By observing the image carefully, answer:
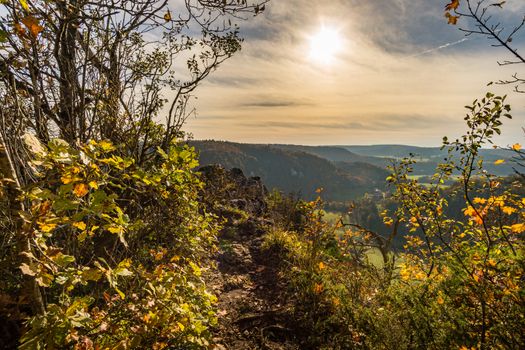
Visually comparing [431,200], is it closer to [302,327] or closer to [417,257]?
[417,257]

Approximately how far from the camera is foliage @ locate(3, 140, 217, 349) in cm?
170

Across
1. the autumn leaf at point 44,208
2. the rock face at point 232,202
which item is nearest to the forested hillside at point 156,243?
the autumn leaf at point 44,208

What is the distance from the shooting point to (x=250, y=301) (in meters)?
6.84

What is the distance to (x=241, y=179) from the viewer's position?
1036 inches

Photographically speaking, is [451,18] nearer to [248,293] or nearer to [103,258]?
[103,258]

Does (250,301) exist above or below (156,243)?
below

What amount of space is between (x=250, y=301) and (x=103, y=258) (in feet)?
15.7

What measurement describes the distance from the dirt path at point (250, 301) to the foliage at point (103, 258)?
0.97 metres

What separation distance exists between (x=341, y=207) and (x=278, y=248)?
185 meters

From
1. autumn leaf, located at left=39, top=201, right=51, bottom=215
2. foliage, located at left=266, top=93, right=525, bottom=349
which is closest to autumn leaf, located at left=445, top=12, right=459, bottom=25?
foliage, located at left=266, top=93, right=525, bottom=349

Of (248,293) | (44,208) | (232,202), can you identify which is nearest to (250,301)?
(248,293)

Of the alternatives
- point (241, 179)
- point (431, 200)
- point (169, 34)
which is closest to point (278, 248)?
point (431, 200)

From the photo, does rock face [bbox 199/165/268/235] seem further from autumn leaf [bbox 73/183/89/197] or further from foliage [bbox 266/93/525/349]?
autumn leaf [bbox 73/183/89/197]

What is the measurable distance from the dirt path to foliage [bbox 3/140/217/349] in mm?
967
